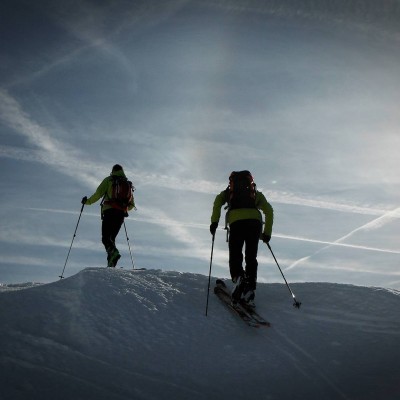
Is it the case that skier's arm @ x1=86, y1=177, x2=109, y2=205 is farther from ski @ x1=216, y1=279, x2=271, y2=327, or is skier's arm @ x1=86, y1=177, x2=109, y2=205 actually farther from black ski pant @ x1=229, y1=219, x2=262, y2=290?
ski @ x1=216, y1=279, x2=271, y2=327

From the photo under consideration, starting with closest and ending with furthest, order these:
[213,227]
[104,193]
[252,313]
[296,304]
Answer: [252,313]
[296,304]
[213,227]
[104,193]

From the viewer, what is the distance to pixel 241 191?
7.52 m

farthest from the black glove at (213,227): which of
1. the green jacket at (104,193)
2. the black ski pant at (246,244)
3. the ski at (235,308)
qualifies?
the green jacket at (104,193)

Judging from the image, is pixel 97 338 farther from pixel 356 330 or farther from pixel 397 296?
pixel 397 296

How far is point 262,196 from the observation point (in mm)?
7848

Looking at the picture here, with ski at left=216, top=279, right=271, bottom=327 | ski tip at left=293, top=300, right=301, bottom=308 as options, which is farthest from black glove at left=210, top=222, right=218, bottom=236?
ski tip at left=293, top=300, right=301, bottom=308

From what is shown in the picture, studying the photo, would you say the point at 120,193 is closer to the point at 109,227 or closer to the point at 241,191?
the point at 109,227

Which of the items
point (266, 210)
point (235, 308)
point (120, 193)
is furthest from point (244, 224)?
point (120, 193)

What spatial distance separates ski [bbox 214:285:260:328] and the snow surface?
100 millimetres

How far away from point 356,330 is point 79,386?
14.8 ft

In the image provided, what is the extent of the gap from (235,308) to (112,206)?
521 cm

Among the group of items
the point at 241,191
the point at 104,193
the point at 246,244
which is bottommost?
the point at 246,244

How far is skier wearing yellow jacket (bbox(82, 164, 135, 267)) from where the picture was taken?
10.1 m

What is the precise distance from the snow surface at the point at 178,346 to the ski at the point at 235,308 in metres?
0.10
